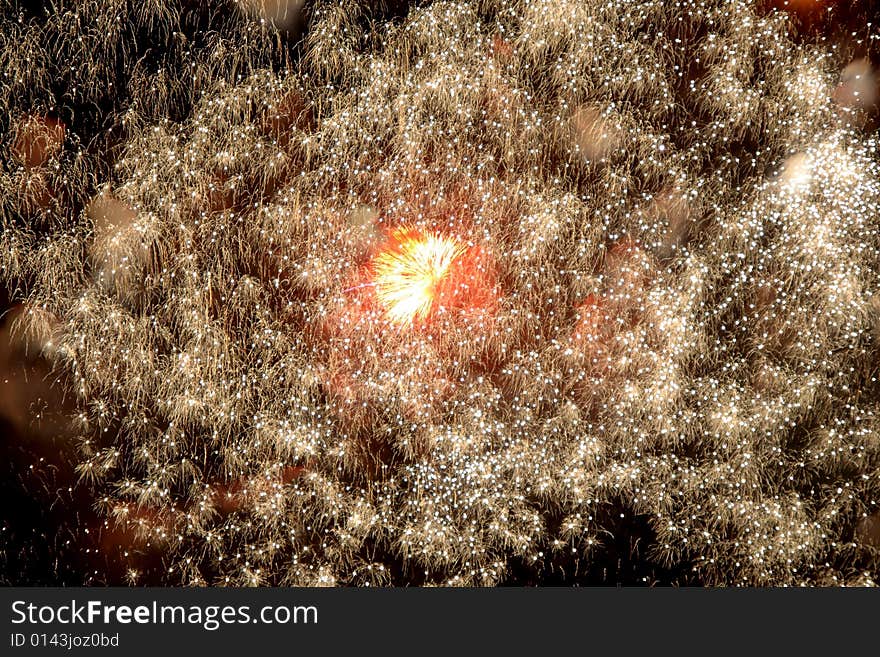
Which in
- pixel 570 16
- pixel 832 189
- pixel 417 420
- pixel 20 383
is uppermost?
pixel 570 16

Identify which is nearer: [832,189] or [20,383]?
[832,189]

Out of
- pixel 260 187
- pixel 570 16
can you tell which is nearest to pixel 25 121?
pixel 260 187

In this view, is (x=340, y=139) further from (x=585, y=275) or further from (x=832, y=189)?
(x=832, y=189)

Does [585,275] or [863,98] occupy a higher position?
[863,98]
